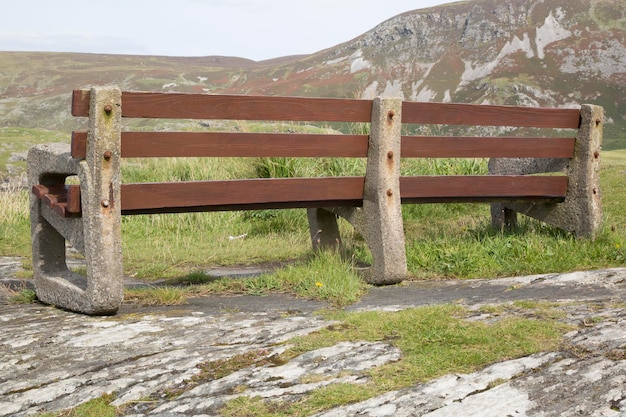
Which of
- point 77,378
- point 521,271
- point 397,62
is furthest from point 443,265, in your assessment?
point 397,62

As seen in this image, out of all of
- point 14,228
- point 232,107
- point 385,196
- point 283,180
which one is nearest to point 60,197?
point 232,107

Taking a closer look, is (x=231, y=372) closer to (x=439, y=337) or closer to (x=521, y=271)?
(x=439, y=337)

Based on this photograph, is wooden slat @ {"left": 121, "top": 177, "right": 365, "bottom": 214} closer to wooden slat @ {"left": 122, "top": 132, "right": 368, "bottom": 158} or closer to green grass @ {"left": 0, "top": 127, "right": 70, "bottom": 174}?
wooden slat @ {"left": 122, "top": 132, "right": 368, "bottom": 158}

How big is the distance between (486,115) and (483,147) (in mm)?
318

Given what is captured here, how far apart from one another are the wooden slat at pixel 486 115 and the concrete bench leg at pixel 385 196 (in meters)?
0.25

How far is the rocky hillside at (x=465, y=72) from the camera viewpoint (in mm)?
135625

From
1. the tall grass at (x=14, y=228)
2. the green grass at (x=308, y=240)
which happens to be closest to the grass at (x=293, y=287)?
the green grass at (x=308, y=240)

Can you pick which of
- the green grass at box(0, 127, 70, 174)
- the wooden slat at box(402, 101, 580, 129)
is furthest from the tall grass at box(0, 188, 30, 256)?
the green grass at box(0, 127, 70, 174)

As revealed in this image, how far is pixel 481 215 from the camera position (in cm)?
1122

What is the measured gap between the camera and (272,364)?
4.16m

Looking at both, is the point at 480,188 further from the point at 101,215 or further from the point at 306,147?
the point at 101,215

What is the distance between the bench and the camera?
18.0 ft

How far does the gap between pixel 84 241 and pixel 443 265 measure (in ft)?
11.0

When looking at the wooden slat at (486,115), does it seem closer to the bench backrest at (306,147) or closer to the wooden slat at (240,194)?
the bench backrest at (306,147)
